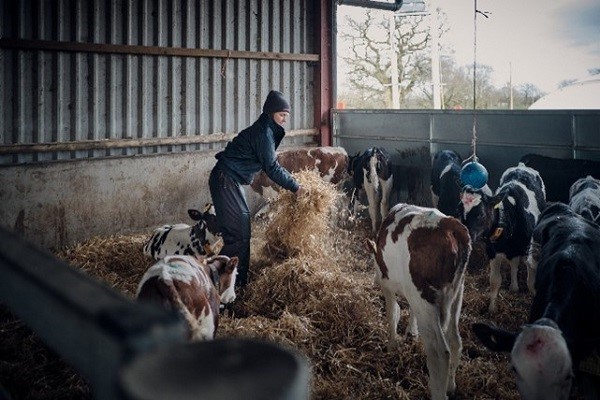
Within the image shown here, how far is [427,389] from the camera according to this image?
458 cm

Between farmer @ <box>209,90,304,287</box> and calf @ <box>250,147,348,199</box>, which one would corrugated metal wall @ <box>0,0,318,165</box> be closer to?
calf @ <box>250,147,348,199</box>

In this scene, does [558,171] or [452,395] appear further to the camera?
[558,171]

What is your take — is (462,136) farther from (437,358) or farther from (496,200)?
(437,358)

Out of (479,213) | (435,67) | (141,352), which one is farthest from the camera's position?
(435,67)

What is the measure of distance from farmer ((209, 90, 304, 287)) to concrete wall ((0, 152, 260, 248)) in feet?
9.90

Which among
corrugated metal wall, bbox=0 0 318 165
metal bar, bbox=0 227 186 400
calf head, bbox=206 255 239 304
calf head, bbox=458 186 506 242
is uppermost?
corrugated metal wall, bbox=0 0 318 165

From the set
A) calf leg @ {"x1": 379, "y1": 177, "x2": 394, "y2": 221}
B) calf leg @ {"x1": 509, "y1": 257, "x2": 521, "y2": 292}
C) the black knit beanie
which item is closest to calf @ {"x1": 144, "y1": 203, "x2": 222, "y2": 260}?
the black knit beanie

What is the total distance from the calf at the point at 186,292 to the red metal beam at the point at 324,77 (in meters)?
8.32

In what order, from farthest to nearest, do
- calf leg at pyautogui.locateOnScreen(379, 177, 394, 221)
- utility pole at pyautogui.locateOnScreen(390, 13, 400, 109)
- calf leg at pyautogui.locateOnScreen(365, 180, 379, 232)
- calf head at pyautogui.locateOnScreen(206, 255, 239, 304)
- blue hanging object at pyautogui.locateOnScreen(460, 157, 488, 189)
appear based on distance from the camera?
1. utility pole at pyautogui.locateOnScreen(390, 13, 400, 109)
2. calf leg at pyautogui.locateOnScreen(379, 177, 394, 221)
3. calf leg at pyautogui.locateOnScreen(365, 180, 379, 232)
4. blue hanging object at pyautogui.locateOnScreen(460, 157, 488, 189)
5. calf head at pyautogui.locateOnScreen(206, 255, 239, 304)

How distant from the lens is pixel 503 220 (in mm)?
6934

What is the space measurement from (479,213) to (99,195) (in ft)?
19.2

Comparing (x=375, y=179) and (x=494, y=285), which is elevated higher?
(x=375, y=179)

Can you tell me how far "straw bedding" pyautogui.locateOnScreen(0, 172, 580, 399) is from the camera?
183 inches

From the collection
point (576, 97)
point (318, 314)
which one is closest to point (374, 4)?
point (318, 314)
